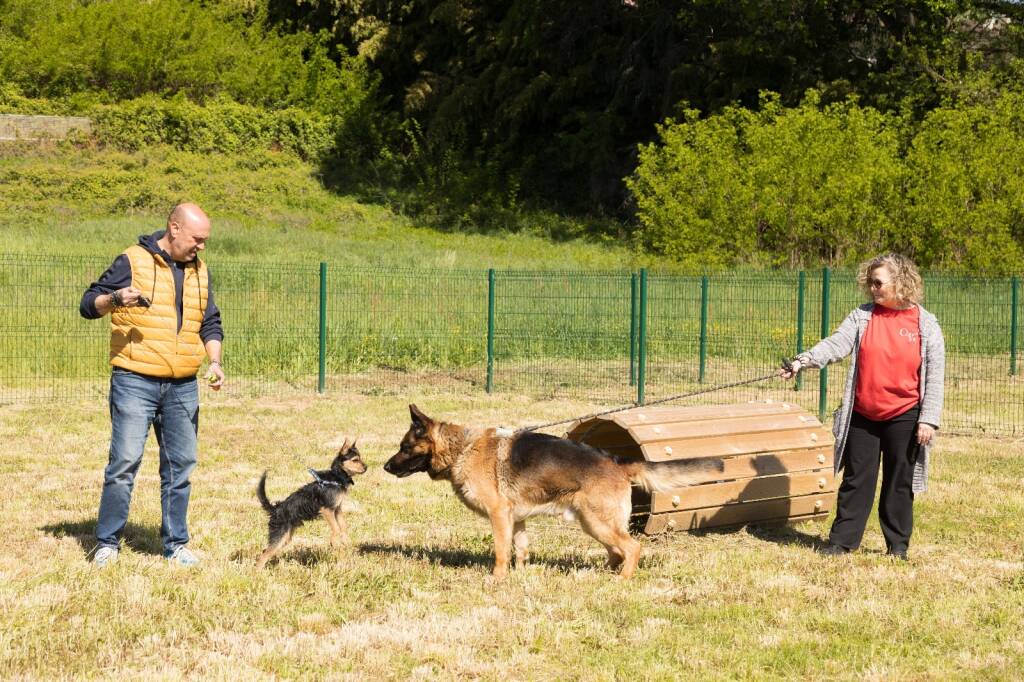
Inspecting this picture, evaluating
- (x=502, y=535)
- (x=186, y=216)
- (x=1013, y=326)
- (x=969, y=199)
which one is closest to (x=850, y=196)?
(x=969, y=199)

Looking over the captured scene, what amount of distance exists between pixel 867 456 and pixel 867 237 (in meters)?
20.6

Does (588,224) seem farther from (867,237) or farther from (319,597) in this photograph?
(319,597)

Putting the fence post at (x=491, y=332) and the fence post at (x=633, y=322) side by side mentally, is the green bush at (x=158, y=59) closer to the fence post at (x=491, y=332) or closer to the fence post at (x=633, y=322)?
the fence post at (x=491, y=332)

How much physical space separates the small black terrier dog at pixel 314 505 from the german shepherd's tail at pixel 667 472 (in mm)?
1803

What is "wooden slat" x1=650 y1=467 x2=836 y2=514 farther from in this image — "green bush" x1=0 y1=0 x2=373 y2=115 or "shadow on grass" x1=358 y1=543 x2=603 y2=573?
"green bush" x1=0 y1=0 x2=373 y2=115

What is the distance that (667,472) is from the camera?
20.8ft

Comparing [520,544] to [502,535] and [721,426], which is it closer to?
[502,535]

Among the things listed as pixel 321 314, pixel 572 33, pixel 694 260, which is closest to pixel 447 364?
pixel 321 314

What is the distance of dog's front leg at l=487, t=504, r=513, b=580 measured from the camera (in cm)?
615

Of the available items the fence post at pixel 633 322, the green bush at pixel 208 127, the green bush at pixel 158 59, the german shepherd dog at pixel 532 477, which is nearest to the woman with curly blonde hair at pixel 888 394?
the german shepherd dog at pixel 532 477

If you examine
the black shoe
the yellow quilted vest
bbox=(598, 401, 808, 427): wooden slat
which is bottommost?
the black shoe

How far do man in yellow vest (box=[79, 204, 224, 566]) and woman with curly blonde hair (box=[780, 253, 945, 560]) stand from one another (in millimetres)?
3552

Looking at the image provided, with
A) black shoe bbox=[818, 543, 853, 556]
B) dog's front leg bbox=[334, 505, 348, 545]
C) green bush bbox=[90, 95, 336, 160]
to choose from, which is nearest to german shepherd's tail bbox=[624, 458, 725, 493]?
black shoe bbox=[818, 543, 853, 556]

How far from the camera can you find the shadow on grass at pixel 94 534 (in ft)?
22.4
